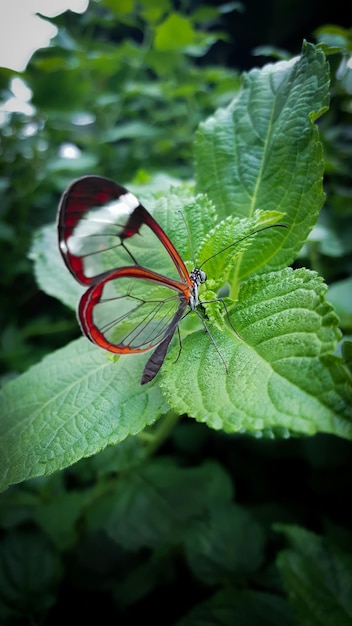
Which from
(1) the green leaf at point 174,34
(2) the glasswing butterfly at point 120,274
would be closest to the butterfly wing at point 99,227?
(2) the glasswing butterfly at point 120,274

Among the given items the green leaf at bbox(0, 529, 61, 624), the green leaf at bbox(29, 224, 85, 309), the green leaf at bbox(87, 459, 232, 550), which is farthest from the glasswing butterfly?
the green leaf at bbox(0, 529, 61, 624)

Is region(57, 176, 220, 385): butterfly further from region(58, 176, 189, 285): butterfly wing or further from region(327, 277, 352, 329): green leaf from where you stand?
region(327, 277, 352, 329): green leaf

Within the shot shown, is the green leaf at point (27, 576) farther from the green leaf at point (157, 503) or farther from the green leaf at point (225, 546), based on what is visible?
the green leaf at point (225, 546)

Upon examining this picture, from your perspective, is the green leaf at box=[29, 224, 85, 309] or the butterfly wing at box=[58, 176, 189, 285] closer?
the butterfly wing at box=[58, 176, 189, 285]

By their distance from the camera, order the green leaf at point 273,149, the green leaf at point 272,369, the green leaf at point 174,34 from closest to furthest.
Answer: the green leaf at point 272,369 → the green leaf at point 273,149 → the green leaf at point 174,34

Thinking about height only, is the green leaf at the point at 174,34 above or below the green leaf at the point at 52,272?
above

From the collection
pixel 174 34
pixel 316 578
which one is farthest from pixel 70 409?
pixel 174 34
